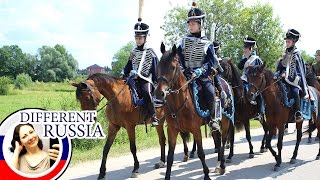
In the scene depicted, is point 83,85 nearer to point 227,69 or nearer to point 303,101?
point 227,69

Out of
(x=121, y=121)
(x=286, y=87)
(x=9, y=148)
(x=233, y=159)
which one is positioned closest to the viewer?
(x=9, y=148)

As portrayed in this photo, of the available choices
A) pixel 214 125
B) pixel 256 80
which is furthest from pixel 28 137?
pixel 256 80

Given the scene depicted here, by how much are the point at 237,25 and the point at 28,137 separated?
48469 mm

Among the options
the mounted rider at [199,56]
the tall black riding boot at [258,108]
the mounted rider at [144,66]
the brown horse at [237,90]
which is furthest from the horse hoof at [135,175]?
the tall black riding boot at [258,108]

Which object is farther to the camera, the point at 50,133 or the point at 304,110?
the point at 304,110

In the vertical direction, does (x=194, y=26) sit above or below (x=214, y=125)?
above

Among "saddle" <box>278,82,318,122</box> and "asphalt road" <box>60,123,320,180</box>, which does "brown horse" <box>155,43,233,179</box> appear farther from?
"saddle" <box>278,82,318,122</box>

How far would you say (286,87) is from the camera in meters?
10.0

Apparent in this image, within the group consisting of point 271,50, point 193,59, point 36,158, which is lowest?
point 36,158

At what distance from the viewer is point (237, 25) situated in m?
50.6

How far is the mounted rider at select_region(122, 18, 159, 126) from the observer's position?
9148 mm

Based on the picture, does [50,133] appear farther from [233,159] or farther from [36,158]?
[233,159]

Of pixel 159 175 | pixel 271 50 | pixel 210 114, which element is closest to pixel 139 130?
pixel 159 175

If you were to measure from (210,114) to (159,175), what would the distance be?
1971mm
